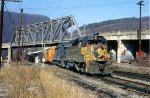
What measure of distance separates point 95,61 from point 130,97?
479 inches

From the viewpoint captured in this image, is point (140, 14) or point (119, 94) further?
point (140, 14)

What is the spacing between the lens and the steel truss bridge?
9919cm

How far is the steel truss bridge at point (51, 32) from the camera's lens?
99.2 meters

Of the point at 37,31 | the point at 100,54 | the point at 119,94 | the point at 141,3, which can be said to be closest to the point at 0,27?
the point at 100,54

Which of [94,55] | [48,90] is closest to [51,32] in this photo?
[94,55]

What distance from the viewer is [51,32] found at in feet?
359

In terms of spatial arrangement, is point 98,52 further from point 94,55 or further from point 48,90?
point 48,90

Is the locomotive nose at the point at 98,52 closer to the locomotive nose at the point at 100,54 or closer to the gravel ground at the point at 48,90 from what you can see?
the locomotive nose at the point at 100,54

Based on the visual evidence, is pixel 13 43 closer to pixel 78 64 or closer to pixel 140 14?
pixel 140 14

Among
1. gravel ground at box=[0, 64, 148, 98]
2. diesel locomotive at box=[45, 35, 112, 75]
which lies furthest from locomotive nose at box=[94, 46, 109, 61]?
gravel ground at box=[0, 64, 148, 98]

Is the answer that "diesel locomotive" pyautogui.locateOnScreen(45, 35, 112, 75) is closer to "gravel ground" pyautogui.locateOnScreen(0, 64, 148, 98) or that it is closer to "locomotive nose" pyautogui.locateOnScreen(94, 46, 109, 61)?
"locomotive nose" pyautogui.locateOnScreen(94, 46, 109, 61)

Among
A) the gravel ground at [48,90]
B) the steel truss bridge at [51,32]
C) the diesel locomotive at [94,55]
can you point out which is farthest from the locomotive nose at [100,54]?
the steel truss bridge at [51,32]

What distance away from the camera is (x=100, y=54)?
97.7 feet

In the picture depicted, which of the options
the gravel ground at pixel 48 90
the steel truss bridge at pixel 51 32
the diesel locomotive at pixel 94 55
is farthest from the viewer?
the steel truss bridge at pixel 51 32
